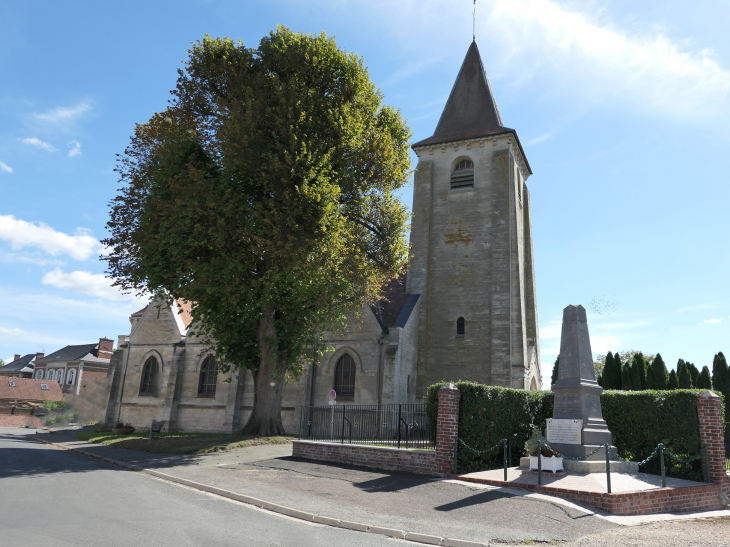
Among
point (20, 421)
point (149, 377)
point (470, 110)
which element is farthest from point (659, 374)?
point (20, 421)

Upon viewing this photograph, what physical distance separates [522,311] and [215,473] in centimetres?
1840

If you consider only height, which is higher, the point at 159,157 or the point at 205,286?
the point at 159,157

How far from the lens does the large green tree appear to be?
1731cm

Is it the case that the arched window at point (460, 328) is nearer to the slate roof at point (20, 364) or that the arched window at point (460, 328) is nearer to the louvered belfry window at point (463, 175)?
the louvered belfry window at point (463, 175)

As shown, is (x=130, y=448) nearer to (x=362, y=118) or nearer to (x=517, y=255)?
(x=362, y=118)

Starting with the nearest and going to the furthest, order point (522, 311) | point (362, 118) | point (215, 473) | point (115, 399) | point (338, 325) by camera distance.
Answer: point (215, 473)
point (362, 118)
point (338, 325)
point (522, 311)
point (115, 399)

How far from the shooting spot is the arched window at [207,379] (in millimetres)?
28625

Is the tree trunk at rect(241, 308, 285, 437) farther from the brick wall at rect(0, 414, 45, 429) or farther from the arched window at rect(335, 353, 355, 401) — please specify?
the brick wall at rect(0, 414, 45, 429)

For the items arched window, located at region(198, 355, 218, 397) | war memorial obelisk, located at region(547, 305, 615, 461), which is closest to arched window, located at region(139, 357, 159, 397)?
arched window, located at region(198, 355, 218, 397)

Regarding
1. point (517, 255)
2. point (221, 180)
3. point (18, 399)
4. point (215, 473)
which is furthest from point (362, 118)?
point (18, 399)

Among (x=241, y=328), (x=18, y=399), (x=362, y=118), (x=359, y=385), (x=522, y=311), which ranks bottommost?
(x=18, y=399)

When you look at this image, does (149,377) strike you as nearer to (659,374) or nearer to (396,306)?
(396,306)

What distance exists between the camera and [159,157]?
19094 mm

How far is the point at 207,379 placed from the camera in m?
29.0
